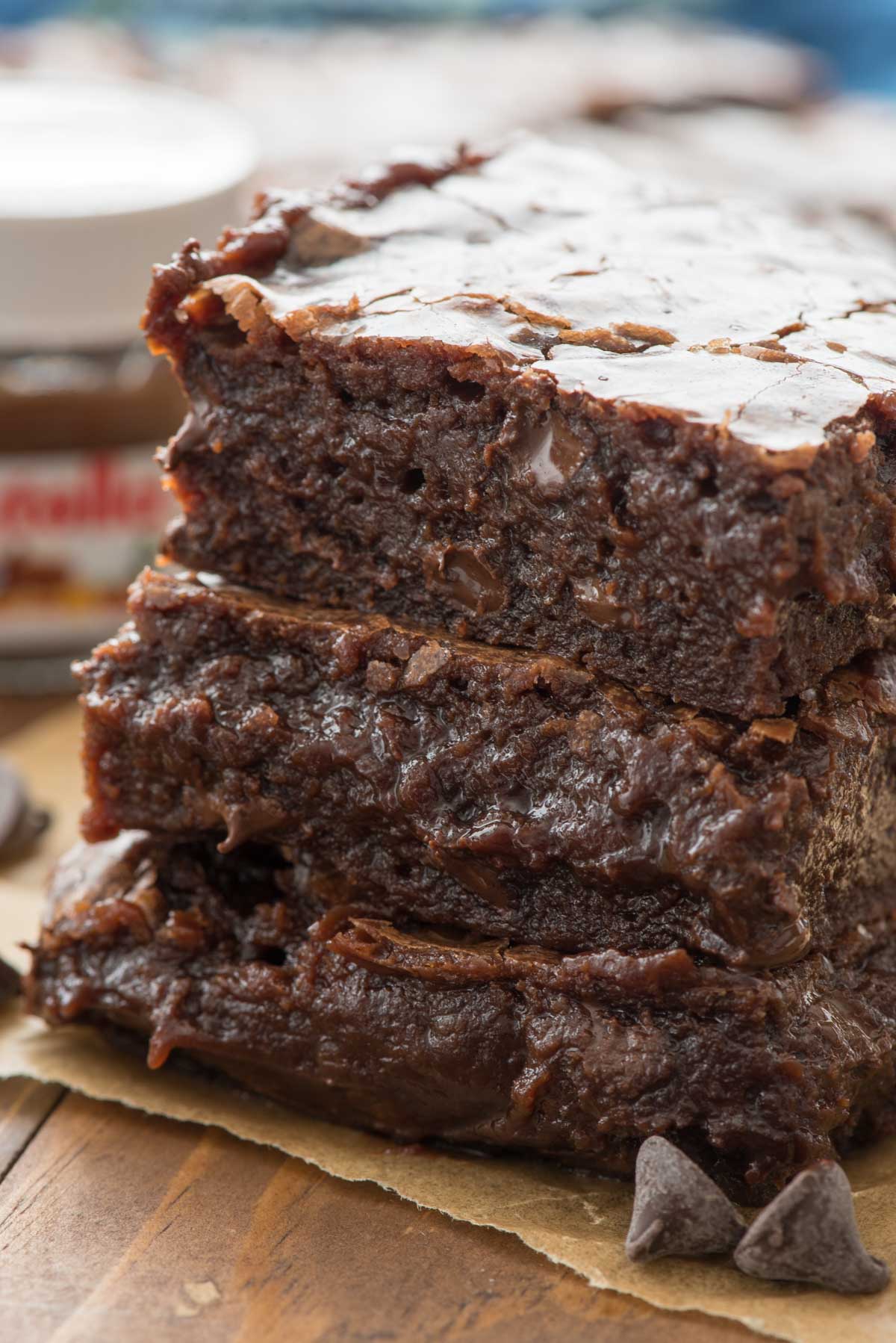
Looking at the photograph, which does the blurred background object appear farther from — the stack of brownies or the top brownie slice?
the stack of brownies

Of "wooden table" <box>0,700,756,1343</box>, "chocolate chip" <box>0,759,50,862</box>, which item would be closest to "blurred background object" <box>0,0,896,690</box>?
"chocolate chip" <box>0,759,50,862</box>

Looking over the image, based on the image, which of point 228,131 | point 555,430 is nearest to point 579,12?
point 228,131

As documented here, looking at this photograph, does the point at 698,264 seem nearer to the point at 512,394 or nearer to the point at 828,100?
the point at 512,394

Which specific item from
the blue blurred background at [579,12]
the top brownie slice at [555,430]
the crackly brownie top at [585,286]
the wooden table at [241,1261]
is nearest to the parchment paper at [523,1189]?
the wooden table at [241,1261]

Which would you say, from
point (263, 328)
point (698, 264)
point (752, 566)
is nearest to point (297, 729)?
point (263, 328)

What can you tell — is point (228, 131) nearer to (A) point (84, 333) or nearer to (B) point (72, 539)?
(A) point (84, 333)

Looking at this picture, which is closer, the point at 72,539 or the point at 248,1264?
the point at 248,1264
